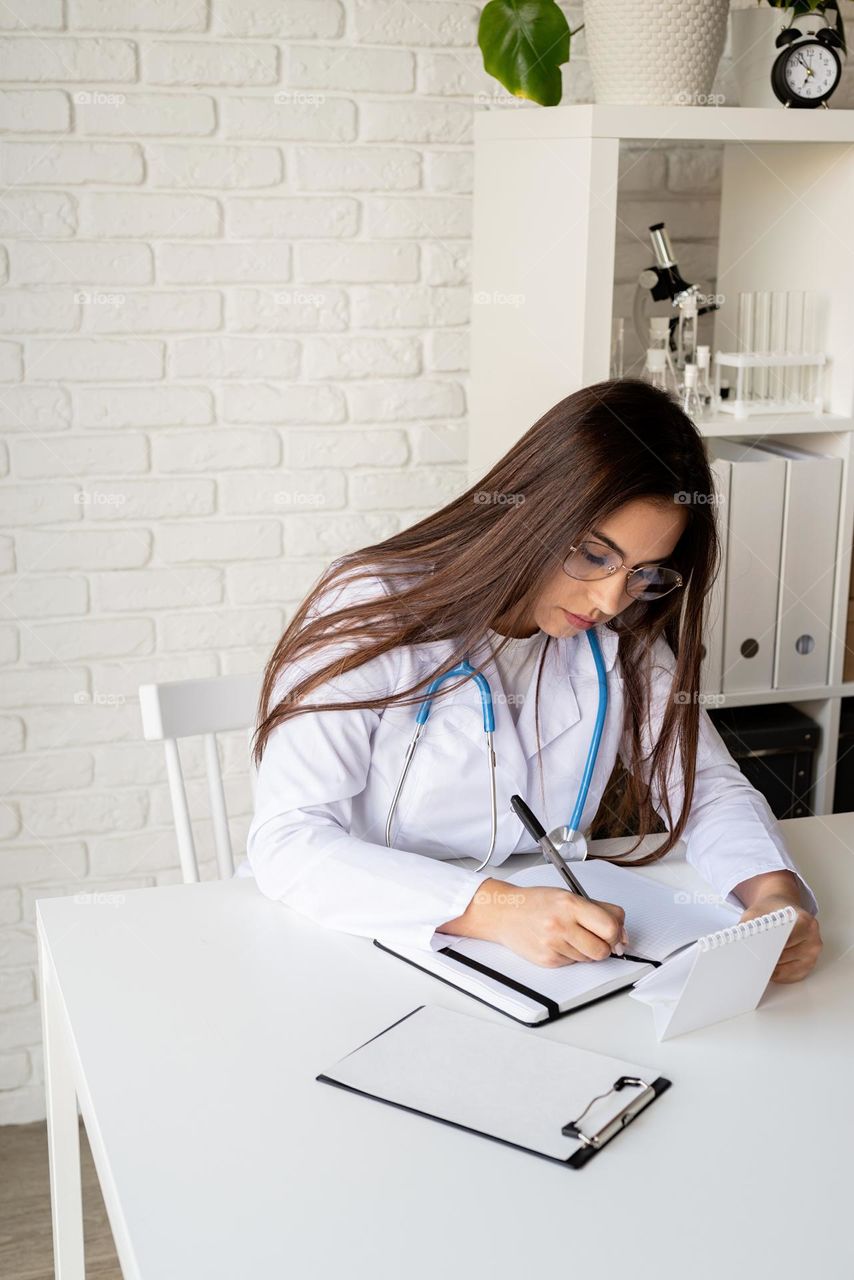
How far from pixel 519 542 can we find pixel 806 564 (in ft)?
2.90

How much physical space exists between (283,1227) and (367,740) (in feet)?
2.12

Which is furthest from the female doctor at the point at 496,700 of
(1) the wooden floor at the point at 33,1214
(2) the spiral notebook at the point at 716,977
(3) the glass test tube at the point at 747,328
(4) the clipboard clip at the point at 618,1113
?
(1) the wooden floor at the point at 33,1214

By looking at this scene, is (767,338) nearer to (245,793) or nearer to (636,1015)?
(245,793)

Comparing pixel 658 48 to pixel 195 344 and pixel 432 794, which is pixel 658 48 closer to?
pixel 195 344

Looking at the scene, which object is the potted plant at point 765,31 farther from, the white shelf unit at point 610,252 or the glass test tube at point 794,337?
the glass test tube at point 794,337

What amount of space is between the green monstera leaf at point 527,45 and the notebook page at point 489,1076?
1442 millimetres

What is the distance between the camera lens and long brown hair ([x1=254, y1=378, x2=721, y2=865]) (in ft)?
4.67

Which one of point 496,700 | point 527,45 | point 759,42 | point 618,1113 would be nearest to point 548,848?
point 496,700

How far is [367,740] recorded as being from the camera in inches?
58.6

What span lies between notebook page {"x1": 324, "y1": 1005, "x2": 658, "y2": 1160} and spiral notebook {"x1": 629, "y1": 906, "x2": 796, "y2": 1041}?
2.8 inches

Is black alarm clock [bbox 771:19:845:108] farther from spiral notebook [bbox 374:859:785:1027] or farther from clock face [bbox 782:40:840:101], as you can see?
spiral notebook [bbox 374:859:785:1027]

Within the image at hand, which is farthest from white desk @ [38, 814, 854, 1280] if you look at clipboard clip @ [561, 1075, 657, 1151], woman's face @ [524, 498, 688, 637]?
woman's face @ [524, 498, 688, 637]

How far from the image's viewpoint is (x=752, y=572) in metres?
2.14

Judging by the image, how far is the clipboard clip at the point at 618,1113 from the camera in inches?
39.4
